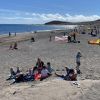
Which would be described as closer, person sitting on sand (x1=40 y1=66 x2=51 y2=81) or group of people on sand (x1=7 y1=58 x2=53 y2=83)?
group of people on sand (x1=7 y1=58 x2=53 y2=83)

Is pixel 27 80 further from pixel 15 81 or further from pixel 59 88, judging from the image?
pixel 59 88

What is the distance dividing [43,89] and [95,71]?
8.86m

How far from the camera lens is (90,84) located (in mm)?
15812

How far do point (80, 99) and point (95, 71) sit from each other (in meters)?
8.99

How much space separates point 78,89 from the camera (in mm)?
15031

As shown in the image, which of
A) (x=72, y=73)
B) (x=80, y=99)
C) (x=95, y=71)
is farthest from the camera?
(x=95, y=71)

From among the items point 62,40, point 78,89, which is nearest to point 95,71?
point 78,89

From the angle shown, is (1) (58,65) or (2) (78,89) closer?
(2) (78,89)

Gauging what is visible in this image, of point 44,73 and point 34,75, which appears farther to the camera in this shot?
point 44,73

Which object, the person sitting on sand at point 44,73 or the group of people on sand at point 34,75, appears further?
the person sitting on sand at point 44,73

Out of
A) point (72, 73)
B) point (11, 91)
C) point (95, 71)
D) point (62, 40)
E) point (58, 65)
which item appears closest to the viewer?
point (11, 91)

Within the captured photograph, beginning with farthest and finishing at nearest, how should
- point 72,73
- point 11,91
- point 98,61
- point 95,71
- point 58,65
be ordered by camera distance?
1. point 98,61
2. point 58,65
3. point 95,71
4. point 72,73
5. point 11,91

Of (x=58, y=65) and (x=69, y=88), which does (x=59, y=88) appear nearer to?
(x=69, y=88)

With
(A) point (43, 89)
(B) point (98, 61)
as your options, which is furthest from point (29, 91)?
(B) point (98, 61)
